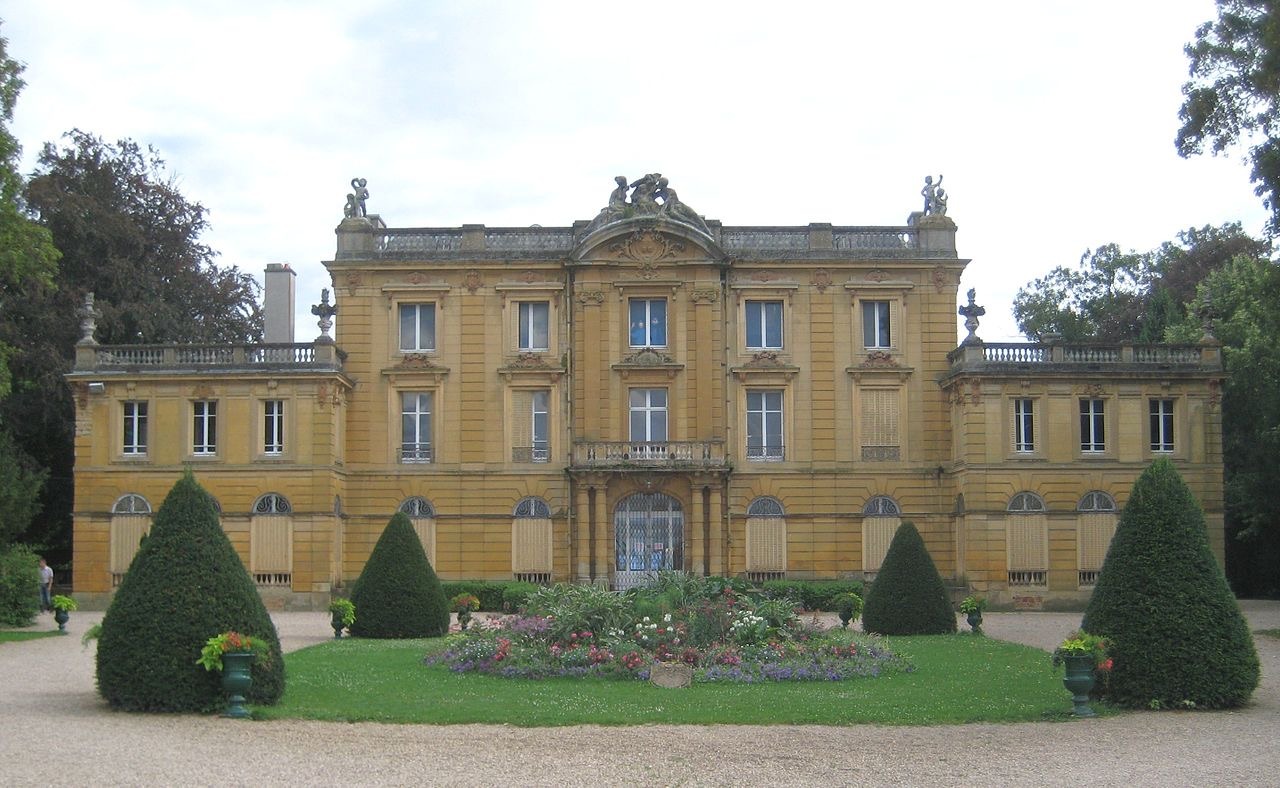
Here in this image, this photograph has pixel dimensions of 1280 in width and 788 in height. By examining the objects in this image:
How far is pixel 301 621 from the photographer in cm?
3375

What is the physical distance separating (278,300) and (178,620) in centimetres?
2668

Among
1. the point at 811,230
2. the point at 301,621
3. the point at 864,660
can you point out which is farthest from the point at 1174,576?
the point at 811,230

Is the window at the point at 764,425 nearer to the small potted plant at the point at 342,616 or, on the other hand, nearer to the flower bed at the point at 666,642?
the small potted plant at the point at 342,616

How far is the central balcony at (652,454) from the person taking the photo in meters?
39.0

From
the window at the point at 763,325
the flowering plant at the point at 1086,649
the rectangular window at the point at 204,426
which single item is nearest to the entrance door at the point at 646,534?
the window at the point at 763,325

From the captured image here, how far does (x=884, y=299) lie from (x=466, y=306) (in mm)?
11273

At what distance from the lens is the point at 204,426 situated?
127 feet

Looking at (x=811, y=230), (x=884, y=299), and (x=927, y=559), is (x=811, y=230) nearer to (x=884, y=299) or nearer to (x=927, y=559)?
(x=884, y=299)

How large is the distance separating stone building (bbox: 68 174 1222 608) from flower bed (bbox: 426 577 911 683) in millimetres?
16500

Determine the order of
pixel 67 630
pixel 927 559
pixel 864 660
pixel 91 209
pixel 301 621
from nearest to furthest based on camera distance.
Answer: pixel 864 660 → pixel 927 559 → pixel 67 630 → pixel 301 621 → pixel 91 209

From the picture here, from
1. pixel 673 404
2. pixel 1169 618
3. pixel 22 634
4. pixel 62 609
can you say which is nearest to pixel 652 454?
pixel 673 404

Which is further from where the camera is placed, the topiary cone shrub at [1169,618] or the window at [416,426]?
the window at [416,426]

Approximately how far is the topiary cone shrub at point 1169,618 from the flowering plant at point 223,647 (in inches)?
378

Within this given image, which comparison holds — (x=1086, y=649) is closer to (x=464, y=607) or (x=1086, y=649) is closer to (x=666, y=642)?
(x=666, y=642)
